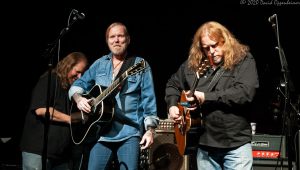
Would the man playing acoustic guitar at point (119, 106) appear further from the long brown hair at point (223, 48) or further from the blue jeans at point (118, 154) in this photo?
the long brown hair at point (223, 48)

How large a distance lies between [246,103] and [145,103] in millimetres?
888

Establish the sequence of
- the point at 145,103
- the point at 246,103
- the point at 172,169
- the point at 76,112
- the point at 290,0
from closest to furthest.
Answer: the point at 246,103
the point at 145,103
the point at 76,112
the point at 172,169
the point at 290,0

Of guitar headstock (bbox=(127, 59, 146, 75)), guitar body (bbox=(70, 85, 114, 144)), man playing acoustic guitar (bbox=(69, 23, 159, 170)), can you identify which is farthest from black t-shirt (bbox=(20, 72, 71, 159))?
guitar headstock (bbox=(127, 59, 146, 75))

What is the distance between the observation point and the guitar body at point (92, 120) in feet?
12.5

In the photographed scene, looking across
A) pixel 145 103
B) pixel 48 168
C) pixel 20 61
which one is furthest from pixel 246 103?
pixel 20 61

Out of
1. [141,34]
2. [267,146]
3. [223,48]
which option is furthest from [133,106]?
[141,34]

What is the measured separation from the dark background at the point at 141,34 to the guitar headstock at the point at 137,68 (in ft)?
10.2

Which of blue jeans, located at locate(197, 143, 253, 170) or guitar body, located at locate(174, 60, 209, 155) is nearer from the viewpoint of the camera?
blue jeans, located at locate(197, 143, 253, 170)

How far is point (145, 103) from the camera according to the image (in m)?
3.86

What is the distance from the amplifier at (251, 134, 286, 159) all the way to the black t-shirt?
2064 mm

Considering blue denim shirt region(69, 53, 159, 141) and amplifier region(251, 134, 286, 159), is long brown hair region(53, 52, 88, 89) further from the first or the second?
amplifier region(251, 134, 286, 159)

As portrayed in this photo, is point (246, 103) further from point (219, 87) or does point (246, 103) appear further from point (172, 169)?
point (172, 169)

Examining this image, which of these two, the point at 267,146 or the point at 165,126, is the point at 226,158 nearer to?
the point at 267,146

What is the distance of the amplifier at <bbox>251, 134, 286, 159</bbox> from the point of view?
5.02 metres
